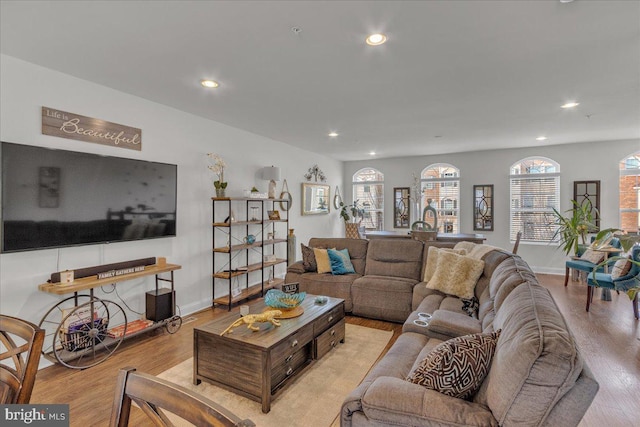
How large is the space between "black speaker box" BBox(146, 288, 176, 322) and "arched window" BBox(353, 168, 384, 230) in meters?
5.88

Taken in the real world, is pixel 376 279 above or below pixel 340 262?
below

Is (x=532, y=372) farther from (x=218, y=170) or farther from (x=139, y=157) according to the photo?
(x=218, y=170)

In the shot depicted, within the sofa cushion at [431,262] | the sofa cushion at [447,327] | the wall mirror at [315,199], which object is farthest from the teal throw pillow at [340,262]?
the wall mirror at [315,199]

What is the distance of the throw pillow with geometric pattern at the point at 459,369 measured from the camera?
55.0 inches

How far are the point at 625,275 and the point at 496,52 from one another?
3.31 metres

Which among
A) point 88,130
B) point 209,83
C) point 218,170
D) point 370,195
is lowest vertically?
point 370,195

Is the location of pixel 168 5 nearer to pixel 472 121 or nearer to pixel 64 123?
pixel 64 123

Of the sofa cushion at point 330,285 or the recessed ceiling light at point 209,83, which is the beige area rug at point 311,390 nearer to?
the sofa cushion at point 330,285

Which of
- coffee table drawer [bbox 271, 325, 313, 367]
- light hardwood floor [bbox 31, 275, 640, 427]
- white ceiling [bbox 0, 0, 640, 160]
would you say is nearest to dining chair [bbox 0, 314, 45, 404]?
light hardwood floor [bbox 31, 275, 640, 427]

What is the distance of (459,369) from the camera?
1.40m

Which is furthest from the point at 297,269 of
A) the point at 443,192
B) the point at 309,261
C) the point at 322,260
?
the point at 443,192

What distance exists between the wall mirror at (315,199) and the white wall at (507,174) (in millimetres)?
1662

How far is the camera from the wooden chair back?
2.43 feet

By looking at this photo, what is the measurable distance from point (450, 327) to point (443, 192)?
19.6 ft
